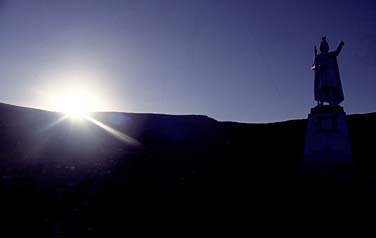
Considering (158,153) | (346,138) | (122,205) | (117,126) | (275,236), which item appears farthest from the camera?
(117,126)

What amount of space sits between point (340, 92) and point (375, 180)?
10.5 feet

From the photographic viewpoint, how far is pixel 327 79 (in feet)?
34.5

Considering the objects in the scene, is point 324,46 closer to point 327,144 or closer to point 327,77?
point 327,77

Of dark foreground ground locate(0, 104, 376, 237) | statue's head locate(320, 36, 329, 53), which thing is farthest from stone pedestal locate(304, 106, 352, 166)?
statue's head locate(320, 36, 329, 53)

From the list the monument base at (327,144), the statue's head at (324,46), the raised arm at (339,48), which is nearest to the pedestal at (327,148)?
the monument base at (327,144)

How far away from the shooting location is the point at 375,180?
879cm

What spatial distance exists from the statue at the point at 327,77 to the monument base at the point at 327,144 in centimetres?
49

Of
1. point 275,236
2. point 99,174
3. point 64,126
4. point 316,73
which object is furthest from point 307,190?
point 64,126

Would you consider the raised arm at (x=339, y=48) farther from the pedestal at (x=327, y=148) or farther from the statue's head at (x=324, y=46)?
the pedestal at (x=327, y=148)

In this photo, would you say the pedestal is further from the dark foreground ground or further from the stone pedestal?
the dark foreground ground

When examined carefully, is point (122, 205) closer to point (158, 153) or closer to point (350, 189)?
point (350, 189)

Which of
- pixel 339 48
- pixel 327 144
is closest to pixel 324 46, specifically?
pixel 339 48

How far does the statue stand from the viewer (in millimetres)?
10375

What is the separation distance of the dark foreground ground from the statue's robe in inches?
105
